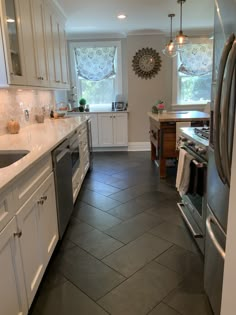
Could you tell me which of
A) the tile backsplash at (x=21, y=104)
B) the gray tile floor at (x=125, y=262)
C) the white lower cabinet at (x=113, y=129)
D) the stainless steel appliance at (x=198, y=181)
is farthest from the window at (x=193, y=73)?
the stainless steel appliance at (x=198, y=181)

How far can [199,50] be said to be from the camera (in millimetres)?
5641

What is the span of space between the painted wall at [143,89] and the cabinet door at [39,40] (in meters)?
2.78

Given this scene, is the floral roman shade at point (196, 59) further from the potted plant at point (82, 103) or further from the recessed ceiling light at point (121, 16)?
the potted plant at point (82, 103)

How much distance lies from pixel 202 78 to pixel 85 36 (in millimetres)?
2695

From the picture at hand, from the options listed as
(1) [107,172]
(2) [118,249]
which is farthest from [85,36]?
(2) [118,249]

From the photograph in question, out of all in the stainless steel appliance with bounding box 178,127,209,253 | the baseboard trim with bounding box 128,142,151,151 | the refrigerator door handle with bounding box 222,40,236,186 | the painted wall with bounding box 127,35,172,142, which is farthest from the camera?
the baseboard trim with bounding box 128,142,151,151

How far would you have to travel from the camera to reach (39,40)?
2.96m

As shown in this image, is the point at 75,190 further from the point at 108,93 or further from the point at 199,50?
the point at 199,50

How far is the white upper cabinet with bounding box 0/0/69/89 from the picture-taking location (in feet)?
6.93

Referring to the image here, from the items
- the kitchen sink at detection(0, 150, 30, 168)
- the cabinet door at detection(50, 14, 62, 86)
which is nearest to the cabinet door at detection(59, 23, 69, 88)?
the cabinet door at detection(50, 14, 62, 86)

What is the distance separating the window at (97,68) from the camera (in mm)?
5750

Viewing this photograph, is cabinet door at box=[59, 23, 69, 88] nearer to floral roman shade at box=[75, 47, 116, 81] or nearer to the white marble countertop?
floral roman shade at box=[75, 47, 116, 81]

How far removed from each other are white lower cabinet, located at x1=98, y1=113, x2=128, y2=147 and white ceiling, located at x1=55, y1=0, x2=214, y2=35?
1707 mm

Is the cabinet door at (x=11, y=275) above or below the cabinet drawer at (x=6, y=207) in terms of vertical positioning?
below
